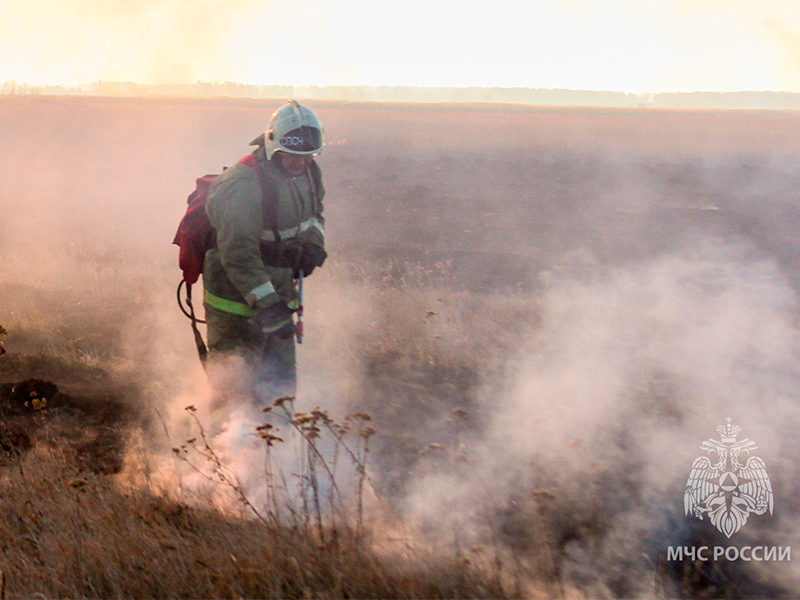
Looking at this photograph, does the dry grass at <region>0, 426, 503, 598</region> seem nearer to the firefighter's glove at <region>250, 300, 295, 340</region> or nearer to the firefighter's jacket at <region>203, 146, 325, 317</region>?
the firefighter's glove at <region>250, 300, 295, 340</region>

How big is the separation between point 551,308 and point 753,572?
16.8 feet

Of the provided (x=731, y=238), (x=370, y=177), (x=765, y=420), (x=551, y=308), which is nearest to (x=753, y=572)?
(x=765, y=420)

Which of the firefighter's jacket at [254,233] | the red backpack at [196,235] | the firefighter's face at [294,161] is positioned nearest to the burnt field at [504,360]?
the firefighter's jacket at [254,233]

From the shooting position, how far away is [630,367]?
618cm

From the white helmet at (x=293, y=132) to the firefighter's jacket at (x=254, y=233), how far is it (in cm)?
16

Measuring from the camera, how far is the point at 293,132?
3697 millimetres

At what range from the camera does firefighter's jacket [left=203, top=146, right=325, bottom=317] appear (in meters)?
3.64

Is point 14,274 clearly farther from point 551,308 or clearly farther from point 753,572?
point 753,572

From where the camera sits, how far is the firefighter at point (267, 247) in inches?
144

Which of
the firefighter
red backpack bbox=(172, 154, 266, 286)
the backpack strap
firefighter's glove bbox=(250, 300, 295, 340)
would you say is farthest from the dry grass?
the backpack strap

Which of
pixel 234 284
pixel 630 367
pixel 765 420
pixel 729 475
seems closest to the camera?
pixel 234 284

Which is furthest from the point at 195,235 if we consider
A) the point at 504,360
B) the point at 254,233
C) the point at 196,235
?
the point at 504,360

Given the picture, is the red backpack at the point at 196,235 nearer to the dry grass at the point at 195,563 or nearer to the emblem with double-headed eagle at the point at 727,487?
the dry grass at the point at 195,563

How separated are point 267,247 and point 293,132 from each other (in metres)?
0.74
